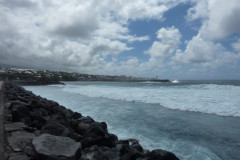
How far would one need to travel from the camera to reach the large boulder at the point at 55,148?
3113mm

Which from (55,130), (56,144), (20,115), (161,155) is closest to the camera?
(56,144)

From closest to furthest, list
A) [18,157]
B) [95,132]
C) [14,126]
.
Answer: [18,157] → [14,126] → [95,132]

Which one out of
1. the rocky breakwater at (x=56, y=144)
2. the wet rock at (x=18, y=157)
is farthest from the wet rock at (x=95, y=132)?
the wet rock at (x=18, y=157)

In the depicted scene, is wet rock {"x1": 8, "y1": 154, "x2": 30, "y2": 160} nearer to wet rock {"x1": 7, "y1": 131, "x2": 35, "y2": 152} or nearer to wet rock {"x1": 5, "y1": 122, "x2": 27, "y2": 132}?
wet rock {"x1": 7, "y1": 131, "x2": 35, "y2": 152}

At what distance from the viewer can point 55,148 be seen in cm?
329

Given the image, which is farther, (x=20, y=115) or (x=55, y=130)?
(x=20, y=115)

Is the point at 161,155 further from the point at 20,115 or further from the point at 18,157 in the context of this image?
the point at 20,115

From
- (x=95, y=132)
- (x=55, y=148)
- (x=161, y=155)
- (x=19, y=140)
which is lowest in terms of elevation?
(x=161, y=155)

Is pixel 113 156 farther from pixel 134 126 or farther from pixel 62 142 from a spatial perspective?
pixel 134 126

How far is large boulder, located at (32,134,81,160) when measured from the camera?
10.2ft

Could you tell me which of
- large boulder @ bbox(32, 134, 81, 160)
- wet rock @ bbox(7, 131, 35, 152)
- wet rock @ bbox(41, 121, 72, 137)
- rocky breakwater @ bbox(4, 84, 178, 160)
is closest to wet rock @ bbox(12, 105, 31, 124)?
rocky breakwater @ bbox(4, 84, 178, 160)

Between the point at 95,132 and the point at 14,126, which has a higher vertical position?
the point at 14,126

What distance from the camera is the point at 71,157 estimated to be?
321 centimetres

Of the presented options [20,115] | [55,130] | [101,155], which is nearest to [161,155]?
[101,155]
